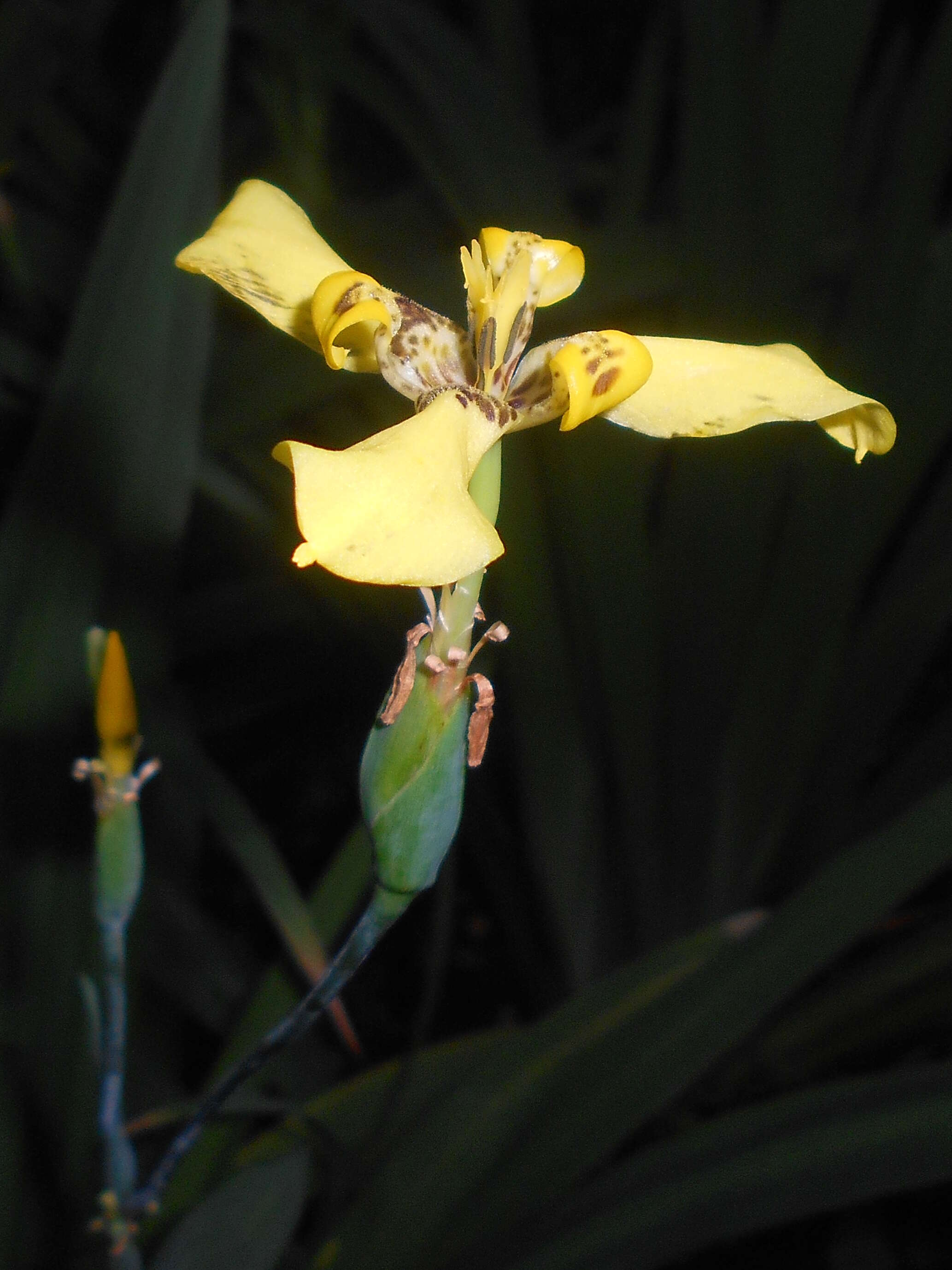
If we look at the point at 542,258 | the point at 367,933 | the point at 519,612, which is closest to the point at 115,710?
the point at 367,933

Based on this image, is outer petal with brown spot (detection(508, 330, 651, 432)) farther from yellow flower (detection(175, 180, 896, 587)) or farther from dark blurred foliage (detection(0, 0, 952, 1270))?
dark blurred foliage (detection(0, 0, 952, 1270))

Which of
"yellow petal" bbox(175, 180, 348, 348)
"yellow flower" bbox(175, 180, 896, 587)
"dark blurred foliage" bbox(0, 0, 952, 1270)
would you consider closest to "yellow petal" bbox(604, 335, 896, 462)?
"yellow flower" bbox(175, 180, 896, 587)

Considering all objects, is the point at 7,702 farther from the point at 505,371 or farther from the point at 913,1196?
the point at 913,1196

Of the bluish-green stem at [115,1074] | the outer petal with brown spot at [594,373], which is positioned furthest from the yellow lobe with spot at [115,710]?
the outer petal with brown spot at [594,373]

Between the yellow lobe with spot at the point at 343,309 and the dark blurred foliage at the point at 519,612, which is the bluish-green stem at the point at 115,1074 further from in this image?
the yellow lobe with spot at the point at 343,309

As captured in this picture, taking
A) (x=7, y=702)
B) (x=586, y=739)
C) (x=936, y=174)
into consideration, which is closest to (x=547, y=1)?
(x=936, y=174)

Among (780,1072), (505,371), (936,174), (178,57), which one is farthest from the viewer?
(780,1072)
